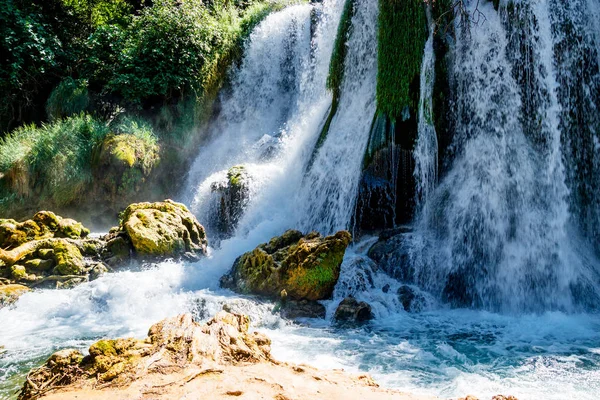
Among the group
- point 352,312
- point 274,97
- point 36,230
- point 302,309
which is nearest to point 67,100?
point 274,97

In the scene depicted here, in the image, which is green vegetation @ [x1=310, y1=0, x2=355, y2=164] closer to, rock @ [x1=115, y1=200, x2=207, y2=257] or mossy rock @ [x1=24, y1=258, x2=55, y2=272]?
rock @ [x1=115, y1=200, x2=207, y2=257]

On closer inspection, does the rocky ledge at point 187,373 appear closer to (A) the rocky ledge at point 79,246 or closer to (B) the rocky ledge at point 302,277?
(B) the rocky ledge at point 302,277

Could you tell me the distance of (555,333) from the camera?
609 centimetres

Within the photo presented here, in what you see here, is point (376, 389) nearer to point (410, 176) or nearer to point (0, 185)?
point (410, 176)

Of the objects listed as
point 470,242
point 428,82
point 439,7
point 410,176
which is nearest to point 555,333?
point 470,242

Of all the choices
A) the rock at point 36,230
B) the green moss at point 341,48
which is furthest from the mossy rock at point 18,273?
the green moss at point 341,48

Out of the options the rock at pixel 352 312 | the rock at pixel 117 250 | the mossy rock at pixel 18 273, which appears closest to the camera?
the rock at pixel 352 312

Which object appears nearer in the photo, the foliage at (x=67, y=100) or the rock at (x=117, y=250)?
the rock at (x=117, y=250)

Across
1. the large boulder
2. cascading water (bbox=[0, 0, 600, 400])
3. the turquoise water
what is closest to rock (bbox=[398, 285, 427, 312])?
cascading water (bbox=[0, 0, 600, 400])

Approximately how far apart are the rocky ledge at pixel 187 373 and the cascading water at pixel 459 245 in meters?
1.45

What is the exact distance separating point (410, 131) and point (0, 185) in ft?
33.4

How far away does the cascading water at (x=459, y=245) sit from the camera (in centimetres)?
522

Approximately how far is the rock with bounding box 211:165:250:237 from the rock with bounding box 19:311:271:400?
7.47 metres

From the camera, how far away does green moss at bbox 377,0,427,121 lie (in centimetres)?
886
